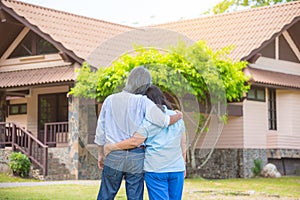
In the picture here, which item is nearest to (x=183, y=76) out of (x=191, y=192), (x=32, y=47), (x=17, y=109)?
(x=191, y=192)

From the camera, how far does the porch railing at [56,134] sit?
1791 cm

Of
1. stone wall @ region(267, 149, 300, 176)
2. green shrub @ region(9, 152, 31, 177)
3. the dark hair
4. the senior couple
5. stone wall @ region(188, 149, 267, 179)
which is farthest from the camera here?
stone wall @ region(267, 149, 300, 176)

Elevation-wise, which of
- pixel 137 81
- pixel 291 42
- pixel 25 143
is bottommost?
pixel 25 143

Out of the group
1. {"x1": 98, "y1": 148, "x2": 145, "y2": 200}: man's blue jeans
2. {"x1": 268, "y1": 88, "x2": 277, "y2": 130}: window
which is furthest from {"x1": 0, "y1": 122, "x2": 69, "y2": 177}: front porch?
{"x1": 98, "y1": 148, "x2": 145, "y2": 200}: man's blue jeans

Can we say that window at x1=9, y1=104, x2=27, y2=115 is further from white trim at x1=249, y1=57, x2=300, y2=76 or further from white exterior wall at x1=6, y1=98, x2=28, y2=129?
white trim at x1=249, y1=57, x2=300, y2=76

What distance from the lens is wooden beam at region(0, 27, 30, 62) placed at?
18.6m

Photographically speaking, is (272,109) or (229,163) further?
(272,109)

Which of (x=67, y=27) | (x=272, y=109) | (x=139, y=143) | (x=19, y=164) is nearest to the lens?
(x=139, y=143)

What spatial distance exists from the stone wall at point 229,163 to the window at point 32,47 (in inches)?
207

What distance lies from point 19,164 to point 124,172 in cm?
1124

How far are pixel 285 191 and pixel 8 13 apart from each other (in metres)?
8.86

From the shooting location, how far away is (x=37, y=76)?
1781 centimetres

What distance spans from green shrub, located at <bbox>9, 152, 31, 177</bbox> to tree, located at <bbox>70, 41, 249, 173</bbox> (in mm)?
2318

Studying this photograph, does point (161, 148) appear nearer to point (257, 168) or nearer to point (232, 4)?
point (257, 168)
